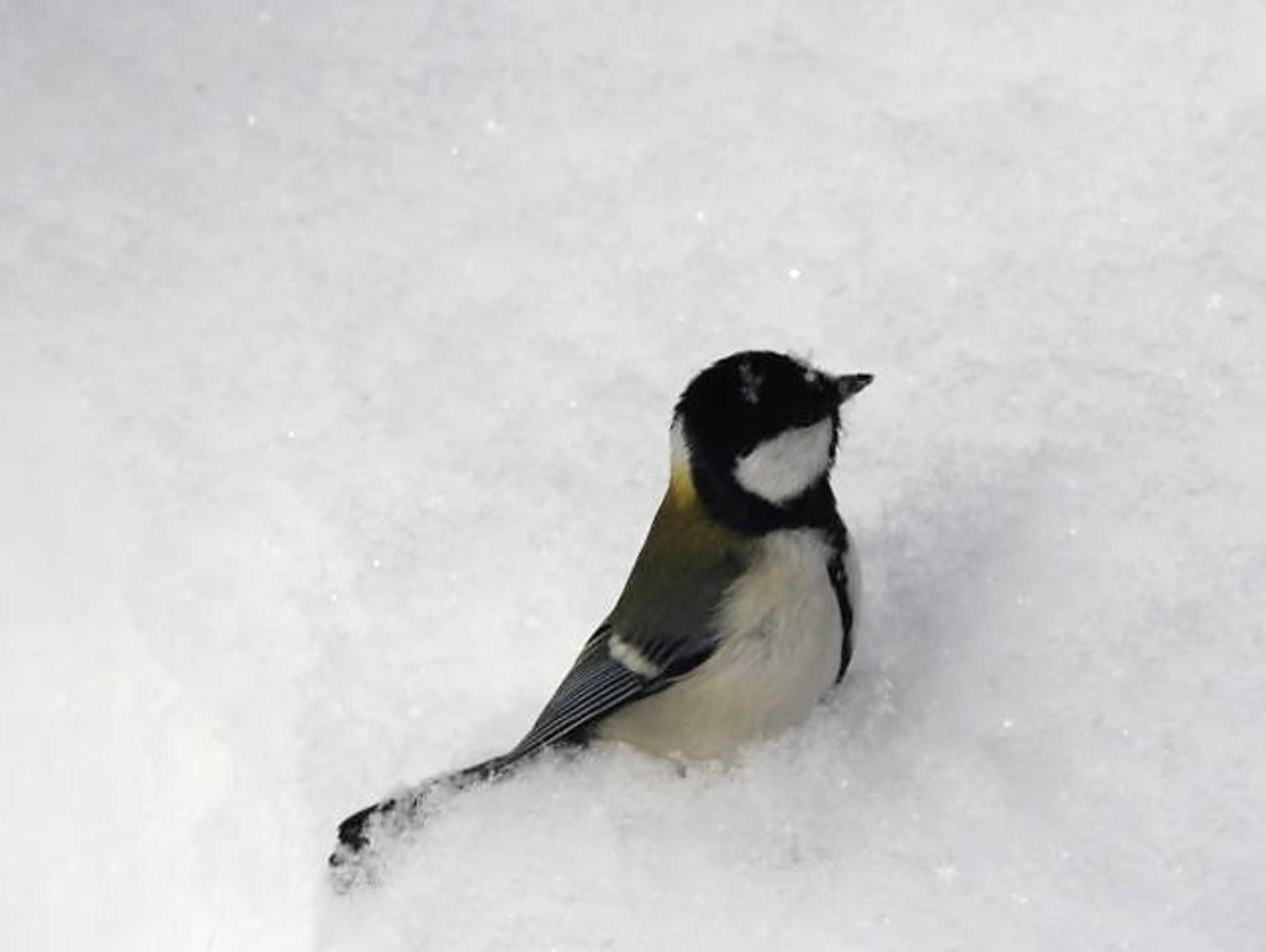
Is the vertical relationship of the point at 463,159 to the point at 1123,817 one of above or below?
above

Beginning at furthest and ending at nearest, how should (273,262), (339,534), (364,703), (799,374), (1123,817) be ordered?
(273,262)
(339,534)
(364,703)
(799,374)
(1123,817)

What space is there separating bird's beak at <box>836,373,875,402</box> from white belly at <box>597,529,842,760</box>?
0.20 meters

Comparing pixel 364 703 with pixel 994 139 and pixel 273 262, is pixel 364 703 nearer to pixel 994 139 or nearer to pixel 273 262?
pixel 273 262

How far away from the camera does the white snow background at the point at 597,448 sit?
7.30 ft

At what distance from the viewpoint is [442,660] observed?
261 cm

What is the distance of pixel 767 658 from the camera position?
2342mm

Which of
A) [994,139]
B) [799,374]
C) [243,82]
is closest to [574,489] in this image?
[799,374]

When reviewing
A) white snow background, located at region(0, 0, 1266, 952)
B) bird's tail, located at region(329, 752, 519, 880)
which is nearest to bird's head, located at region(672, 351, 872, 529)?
white snow background, located at region(0, 0, 1266, 952)

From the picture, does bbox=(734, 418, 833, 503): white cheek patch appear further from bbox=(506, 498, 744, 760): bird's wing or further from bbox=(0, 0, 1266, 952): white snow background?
bbox=(0, 0, 1266, 952): white snow background

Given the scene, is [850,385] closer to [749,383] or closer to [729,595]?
[749,383]

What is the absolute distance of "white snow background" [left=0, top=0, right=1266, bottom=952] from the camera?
223cm

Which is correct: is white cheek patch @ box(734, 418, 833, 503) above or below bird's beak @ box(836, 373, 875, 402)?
below

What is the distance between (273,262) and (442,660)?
0.96 metres

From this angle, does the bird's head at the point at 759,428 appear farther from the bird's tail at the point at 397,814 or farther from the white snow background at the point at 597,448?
the bird's tail at the point at 397,814
